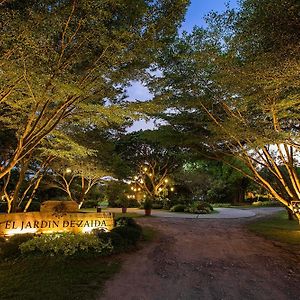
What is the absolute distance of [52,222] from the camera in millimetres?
9953

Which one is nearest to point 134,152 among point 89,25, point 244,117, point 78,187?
point 78,187

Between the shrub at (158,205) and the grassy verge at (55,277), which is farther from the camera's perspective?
the shrub at (158,205)

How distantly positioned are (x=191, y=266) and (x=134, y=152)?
24.5m

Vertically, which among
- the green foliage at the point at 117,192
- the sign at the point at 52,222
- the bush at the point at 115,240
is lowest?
the bush at the point at 115,240

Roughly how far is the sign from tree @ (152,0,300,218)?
5184 millimetres

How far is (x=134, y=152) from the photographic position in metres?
31.6

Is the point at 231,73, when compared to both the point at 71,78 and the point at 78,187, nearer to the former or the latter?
the point at 71,78

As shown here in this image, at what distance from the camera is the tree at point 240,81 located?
634 centimetres

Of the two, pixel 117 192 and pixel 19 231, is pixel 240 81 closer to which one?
pixel 19 231

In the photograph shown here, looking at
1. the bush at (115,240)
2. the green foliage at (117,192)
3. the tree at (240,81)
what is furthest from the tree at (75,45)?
the green foliage at (117,192)

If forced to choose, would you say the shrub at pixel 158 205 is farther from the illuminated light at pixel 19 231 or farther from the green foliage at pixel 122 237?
the illuminated light at pixel 19 231

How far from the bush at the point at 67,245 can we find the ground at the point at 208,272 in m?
0.79

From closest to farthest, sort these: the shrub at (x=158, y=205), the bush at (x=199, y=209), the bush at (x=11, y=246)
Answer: the bush at (x=11, y=246) → the bush at (x=199, y=209) → the shrub at (x=158, y=205)

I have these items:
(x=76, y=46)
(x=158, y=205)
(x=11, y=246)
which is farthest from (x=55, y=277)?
(x=158, y=205)
